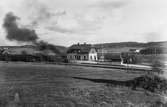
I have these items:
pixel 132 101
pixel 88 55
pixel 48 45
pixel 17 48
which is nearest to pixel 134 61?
pixel 88 55

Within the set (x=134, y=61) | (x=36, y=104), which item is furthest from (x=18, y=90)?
(x=134, y=61)

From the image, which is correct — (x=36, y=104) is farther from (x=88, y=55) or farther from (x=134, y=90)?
(x=88, y=55)

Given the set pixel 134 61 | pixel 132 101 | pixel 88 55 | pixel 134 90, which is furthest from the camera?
pixel 88 55

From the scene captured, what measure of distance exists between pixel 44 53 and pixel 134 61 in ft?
72.4

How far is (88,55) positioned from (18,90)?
4691 cm

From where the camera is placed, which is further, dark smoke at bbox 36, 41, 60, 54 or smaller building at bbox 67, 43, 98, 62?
smaller building at bbox 67, 43, 98, 62

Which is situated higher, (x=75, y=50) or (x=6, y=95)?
(x=75, y=50)

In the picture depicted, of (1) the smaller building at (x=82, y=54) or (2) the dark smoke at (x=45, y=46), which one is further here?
(1) the smaller building at (x=82, y=54)

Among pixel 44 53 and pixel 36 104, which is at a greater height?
pixel 44 53

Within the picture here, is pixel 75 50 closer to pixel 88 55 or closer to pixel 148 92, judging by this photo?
pixel 88 55

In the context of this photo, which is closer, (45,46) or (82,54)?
(45,46)

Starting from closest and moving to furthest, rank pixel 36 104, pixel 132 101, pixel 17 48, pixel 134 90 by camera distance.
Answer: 1. pixel 36 104
2. pixel 132 101
3. pixel 134 90
4. pixel 17 48

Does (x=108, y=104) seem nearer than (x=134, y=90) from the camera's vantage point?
Yes

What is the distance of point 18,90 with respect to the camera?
48.7 ft
